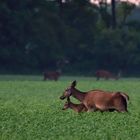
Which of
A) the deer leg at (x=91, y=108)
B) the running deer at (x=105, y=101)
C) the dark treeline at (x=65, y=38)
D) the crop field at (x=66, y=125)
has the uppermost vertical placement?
the dark treeline at (x=65, y=38)

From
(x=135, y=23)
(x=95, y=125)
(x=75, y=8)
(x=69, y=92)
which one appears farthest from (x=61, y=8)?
(x=95, y=125)

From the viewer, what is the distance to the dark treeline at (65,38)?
51531mm

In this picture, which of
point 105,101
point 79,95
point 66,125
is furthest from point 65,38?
point 66,125

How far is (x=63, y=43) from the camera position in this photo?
182 ft

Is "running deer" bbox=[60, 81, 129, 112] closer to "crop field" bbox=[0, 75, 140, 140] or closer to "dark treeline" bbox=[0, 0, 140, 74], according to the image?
"crop field" bbox=[0, 75, 140, 140]

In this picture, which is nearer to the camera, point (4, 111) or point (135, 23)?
point (4, 111)

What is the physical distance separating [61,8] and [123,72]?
692cm

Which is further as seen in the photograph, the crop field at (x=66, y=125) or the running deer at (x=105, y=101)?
the running deer at (x=105, y=101)

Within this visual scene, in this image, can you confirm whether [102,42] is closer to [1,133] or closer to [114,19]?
[114,19]

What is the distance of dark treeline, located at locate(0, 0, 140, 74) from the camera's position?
2029 inches

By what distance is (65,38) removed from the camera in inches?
2183

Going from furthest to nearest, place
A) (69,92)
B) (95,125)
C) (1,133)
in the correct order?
(69,92)
(95,125)
(1,133)

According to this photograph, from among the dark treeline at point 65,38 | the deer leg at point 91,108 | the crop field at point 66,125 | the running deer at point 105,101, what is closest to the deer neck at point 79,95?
the running deer at point 105,101

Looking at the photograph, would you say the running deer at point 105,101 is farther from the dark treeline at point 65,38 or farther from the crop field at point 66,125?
the dark treeline at point 65,38
